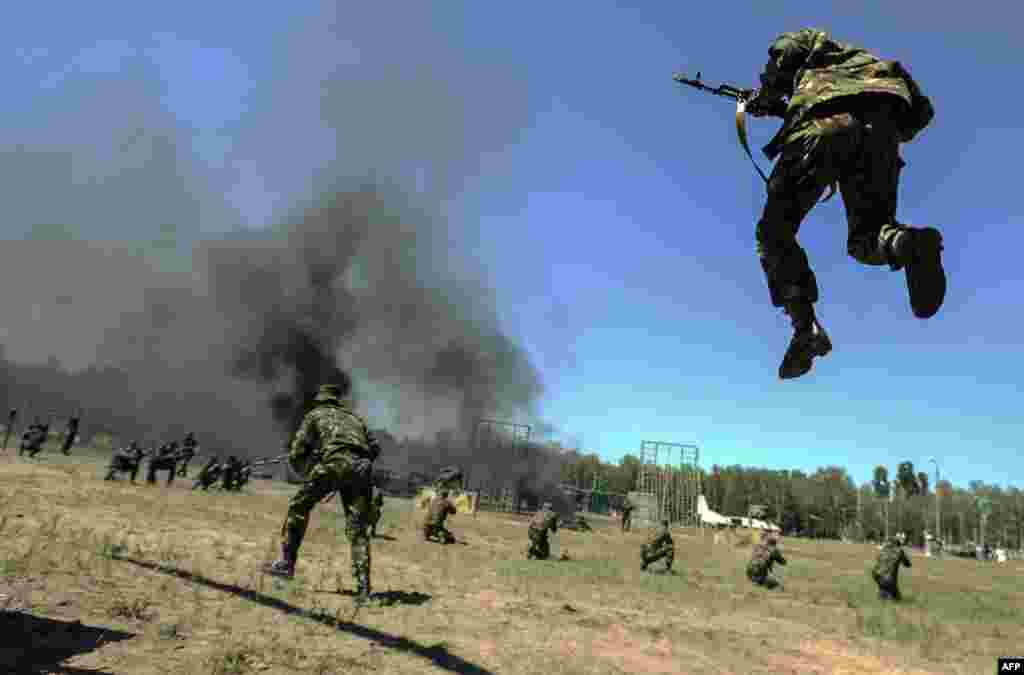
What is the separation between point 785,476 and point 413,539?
317 feet

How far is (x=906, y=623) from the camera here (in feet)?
30.8

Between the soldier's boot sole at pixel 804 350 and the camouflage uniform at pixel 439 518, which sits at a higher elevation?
the soldier's boot sole at pixel 804 350

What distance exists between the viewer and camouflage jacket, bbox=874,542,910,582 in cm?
1204

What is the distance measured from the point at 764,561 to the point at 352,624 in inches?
382

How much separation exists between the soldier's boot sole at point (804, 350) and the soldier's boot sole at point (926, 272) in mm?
502

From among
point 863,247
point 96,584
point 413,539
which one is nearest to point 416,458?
point 413,539

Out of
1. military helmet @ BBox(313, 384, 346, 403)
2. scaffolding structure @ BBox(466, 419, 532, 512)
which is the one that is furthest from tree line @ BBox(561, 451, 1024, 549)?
military helmet @ BBox(313, 384, 346, 403)

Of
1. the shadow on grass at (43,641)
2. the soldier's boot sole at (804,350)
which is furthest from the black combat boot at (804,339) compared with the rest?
the shadow on grass at (43,641)

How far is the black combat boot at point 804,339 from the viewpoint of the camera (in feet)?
10.7

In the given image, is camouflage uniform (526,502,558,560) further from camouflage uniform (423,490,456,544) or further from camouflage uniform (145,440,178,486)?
camouflage uniform (145,440,178,486)

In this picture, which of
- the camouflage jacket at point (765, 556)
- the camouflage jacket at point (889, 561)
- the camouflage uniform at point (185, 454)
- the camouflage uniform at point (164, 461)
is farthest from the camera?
the camouflage uniform at point (185, 454)

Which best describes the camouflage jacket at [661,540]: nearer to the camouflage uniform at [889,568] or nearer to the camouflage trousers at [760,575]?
the camouflage trousers at [760,575]

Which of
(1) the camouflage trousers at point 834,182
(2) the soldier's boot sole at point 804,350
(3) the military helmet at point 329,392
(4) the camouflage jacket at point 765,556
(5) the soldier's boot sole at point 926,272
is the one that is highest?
(1) the camouflage trousers at point 834,182

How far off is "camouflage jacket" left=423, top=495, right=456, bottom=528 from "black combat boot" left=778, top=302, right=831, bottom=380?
1050cm
